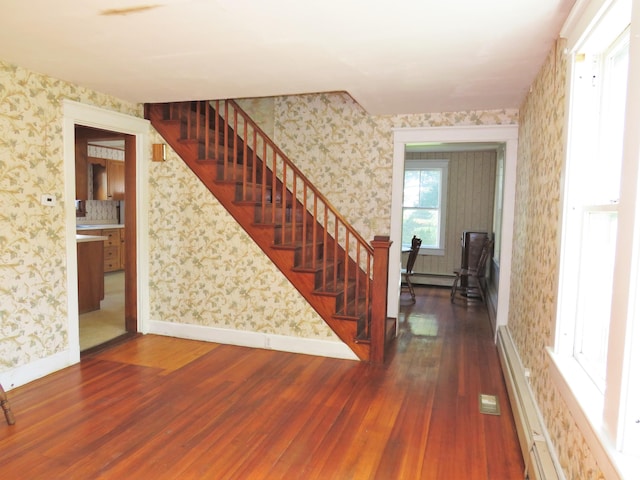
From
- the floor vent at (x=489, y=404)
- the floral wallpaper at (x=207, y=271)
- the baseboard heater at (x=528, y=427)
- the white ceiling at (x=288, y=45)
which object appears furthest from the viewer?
the floral wallpaper at (x=207, y=271)

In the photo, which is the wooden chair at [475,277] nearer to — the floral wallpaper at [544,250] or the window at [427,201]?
the window at [427,201]

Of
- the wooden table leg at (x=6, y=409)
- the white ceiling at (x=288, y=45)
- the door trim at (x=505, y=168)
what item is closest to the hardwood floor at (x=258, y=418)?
the wooden table leg at (x=6, y=409)

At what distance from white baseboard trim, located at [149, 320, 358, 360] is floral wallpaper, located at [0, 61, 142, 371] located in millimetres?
1040

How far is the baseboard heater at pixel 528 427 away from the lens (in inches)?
71.3

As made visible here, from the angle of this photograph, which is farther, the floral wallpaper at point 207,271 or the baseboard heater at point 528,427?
the floral wallpaper at point 207,271

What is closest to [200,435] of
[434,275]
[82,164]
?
[82,164]

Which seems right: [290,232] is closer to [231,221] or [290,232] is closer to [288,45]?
[231,221]

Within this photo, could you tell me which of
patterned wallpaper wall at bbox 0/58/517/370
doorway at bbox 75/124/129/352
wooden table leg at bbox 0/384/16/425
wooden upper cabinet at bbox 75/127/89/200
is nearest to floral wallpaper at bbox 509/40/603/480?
patterned wallpaper wall at bbox 0/58/517/370

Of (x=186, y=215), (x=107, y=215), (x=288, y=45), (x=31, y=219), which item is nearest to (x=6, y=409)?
(x=31, y=219)

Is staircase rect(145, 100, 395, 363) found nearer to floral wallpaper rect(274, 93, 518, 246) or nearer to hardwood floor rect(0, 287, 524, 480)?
hardwood floor rect(0, 287, 524, 480)

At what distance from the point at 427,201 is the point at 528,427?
5.45 metres

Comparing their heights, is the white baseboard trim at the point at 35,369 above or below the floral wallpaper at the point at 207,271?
below

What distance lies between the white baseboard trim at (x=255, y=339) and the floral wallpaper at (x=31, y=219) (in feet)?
3.41

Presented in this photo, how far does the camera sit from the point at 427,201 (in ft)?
24.0
